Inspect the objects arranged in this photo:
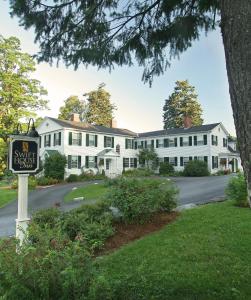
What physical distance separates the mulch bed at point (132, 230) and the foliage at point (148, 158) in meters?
28.5

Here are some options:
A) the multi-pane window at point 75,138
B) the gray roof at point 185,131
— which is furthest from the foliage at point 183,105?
the multi-pane window at point 75,138

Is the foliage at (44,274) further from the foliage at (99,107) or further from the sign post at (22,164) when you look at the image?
the foliage at (99,107)

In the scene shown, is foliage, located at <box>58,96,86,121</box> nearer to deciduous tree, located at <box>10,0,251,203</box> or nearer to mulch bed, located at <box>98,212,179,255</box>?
mulch bed, located at <box>98,212,179,255</box>

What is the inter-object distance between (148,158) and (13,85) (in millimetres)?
17484

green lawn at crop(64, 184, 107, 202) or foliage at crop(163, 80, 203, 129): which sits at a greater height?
foliage at crop(163, 80, 203, 129)

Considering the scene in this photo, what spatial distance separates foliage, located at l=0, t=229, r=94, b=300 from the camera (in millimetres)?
2742

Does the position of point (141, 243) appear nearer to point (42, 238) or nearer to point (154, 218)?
point (154, 218)

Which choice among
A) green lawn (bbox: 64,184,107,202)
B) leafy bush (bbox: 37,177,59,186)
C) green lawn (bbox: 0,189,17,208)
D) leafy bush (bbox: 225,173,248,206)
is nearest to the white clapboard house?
leafy bush (bbox: 37,177,59,186)

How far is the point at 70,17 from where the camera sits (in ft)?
17.4

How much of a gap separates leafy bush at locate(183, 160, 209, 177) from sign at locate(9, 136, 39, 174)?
91.0 feet

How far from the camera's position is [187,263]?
510 centimetres

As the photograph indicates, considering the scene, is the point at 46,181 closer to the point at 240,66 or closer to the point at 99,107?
the point at 240,66

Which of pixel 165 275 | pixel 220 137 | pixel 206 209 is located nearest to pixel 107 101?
pixel 220 137

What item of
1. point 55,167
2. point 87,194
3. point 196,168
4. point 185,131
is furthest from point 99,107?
point 87,194
